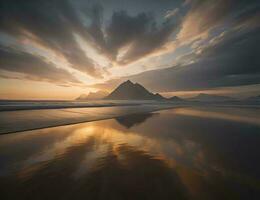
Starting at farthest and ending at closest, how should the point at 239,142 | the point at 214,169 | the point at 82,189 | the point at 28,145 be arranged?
the point at 239,142 < the point at 28,145 < the point at 214,169 < the point at 82,189

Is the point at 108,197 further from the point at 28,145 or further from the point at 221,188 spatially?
the point at 28,145

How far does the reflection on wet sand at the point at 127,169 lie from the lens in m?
3.48

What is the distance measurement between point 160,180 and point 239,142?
6918 mm

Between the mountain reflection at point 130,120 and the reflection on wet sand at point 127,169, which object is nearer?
the reflection on wet sand at point 127,169

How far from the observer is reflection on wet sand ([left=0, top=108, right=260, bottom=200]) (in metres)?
3.48

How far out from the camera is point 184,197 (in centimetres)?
333

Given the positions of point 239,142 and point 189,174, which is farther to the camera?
point 239,142

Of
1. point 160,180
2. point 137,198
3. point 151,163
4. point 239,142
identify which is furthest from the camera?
point 239,142

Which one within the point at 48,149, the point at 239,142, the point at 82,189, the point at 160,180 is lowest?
the point at 239,142

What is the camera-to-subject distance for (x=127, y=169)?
15.6 feet

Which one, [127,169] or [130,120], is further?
[130,120]

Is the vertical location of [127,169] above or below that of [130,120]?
below

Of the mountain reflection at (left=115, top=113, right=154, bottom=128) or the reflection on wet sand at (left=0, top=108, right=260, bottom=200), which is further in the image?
the mountain reflection at (left=115, top=113, right=154, bottom=128)

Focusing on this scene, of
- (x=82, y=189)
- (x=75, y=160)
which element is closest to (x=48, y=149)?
(x=75, y=160)
